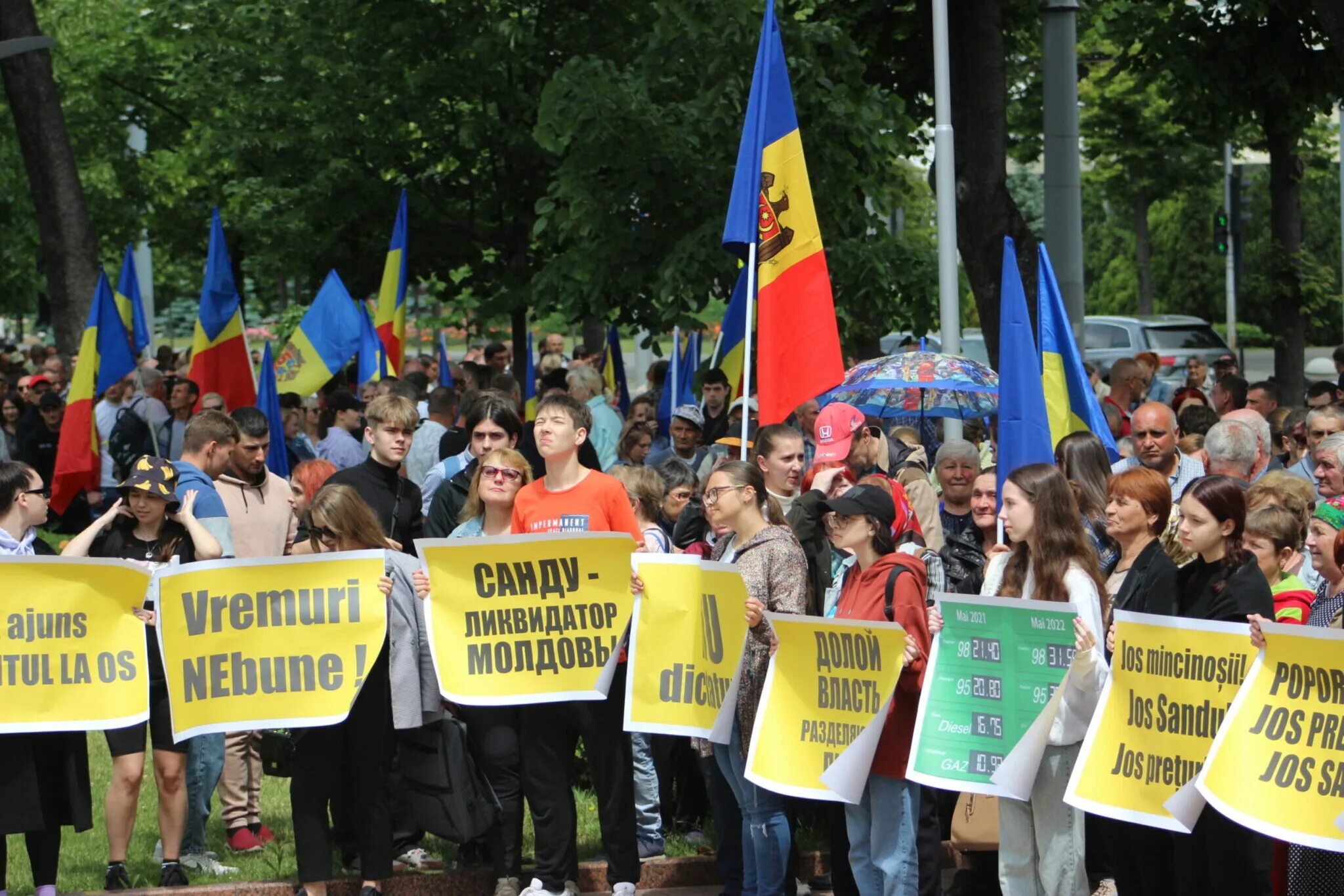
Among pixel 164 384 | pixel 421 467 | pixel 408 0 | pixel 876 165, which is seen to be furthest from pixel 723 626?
pixel 408 0

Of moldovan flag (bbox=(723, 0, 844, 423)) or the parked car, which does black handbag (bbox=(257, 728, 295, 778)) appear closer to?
moldovan flag (bbox=(723, 0, 844, 423))

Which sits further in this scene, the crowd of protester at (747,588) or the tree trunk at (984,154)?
the tree trunk at (984,154)

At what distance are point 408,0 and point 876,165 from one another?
5273 millimetres

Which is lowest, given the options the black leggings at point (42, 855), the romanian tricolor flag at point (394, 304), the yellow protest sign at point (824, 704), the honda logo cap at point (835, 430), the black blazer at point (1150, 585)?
the black leggings at point (42, 855)

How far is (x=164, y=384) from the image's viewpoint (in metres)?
15.8

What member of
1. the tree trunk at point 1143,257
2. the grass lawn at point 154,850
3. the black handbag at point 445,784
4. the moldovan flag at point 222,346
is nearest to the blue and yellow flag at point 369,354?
the moldovan flag at point 222,346

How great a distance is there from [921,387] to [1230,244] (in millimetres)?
17919

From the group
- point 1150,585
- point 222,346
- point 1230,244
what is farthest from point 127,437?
point 1230,244

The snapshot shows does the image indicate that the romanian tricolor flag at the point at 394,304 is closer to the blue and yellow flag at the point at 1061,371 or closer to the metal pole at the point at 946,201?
the metal pole at the point at 946,201

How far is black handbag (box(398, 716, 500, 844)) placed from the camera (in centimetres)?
703

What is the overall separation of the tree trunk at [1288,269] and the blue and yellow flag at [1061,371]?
12.1 metres

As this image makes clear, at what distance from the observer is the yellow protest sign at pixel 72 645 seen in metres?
6.84

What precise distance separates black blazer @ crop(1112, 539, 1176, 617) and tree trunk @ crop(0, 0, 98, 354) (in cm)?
1545

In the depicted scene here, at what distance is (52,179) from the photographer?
63.4ft
